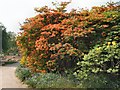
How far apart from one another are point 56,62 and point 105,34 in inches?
103

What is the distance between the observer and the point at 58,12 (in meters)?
12.3

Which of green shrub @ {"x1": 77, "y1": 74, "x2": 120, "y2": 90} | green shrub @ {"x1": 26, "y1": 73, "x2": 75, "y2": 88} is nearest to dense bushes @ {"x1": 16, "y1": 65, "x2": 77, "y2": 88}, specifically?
green shrub @ {"x1": 26, "y1": 73, "x2": 75, "y2": 88}

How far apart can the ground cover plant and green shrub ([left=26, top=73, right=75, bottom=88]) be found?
5 centimetres

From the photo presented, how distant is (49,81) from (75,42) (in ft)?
6.46

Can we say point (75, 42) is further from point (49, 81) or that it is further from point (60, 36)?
point (49, 81)

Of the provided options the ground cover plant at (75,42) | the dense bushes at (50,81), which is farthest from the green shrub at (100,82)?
the dense bushes at (50,81)

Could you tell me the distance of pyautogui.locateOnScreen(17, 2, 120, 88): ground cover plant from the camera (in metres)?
9.67

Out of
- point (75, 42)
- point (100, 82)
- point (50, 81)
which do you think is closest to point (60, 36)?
point (75, 42)

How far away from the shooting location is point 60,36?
448 inches

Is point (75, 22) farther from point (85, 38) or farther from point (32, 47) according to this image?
point (32, 47)

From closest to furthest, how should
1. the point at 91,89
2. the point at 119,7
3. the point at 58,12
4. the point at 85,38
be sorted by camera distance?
the point at 91,89 → the point at 85,38 → the point at 119,7 → the point at 58,12

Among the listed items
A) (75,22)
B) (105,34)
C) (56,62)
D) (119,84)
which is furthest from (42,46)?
(119,84)

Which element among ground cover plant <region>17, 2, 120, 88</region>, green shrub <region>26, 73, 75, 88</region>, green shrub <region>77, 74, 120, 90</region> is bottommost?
green shrub <region>26, 73, 75, 88</region>

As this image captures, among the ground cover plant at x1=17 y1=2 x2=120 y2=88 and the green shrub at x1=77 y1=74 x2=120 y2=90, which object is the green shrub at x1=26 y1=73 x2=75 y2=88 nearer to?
the ground cover plant at x1=17 y1=2 x2=120 y2=88
